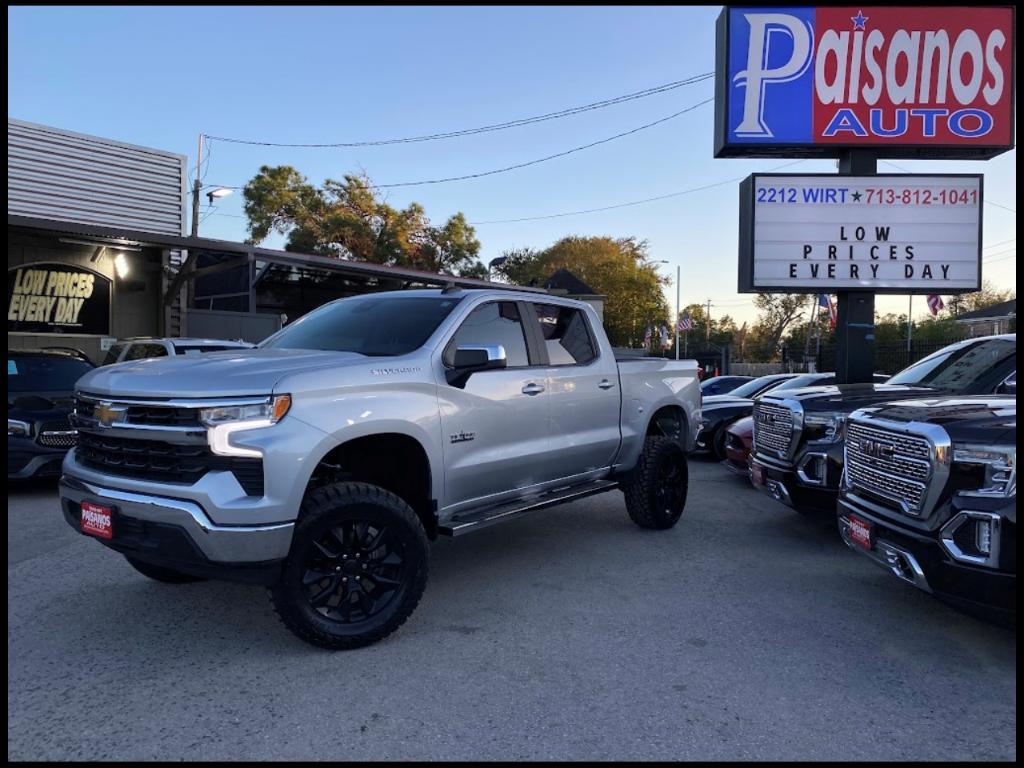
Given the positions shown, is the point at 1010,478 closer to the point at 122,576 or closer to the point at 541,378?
the point at 541,378

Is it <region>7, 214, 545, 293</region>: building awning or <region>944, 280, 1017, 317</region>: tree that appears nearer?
<region>7, 214, 545, 293</region>: building awning

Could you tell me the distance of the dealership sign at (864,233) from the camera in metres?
9.70

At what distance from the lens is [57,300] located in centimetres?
1537

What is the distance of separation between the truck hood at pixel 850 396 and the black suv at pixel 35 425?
6898 mm

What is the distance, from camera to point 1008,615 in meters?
3.27

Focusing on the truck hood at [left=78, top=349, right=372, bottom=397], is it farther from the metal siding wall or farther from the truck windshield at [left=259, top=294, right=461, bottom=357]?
the metal siding wall

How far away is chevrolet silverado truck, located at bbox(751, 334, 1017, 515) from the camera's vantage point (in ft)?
18.6

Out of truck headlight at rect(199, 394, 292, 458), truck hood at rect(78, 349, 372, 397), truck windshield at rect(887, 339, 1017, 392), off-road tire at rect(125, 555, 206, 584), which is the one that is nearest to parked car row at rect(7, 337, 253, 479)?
off-road tire at rect(125, 555, 206, 584)

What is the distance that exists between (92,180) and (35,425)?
10968mm

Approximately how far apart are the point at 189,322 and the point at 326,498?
1553 cm

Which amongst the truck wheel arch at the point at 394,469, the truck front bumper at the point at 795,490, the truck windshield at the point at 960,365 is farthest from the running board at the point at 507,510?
the truck windshield at the point at 960,365

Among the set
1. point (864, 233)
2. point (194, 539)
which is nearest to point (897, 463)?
point (194, 539)

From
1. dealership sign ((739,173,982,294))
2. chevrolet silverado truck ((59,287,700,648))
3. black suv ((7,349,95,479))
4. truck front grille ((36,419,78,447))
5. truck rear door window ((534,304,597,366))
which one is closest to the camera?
chevrolet silverado truck ((59,287,700,648))

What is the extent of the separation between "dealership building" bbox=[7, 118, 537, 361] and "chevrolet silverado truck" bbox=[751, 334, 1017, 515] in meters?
12.4
